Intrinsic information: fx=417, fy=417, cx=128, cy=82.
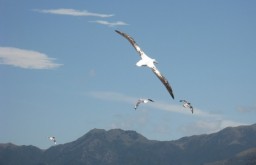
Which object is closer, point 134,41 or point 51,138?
point 134,41

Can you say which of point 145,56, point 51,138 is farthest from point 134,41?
point 51,138

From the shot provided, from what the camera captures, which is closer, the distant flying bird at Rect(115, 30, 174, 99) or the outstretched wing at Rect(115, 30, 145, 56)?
the distant flying bird at Rect(115, 30, 174, 99)

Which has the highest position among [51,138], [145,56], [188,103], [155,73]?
[188,103]

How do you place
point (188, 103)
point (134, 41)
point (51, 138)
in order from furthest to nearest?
point (51, 138)
point (188, 103)
point (134, 41)

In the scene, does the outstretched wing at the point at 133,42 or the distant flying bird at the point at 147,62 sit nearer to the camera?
the distant flying bird at the point at 147,62

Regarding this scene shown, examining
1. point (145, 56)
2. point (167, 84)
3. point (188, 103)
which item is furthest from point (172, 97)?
point (188, 103)

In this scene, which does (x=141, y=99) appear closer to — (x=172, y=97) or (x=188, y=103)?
(x=188, y=103)

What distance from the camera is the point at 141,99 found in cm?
10750

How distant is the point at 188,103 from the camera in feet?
334

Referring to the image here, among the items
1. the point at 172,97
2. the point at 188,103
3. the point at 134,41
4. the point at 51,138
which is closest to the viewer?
the point at 172,97

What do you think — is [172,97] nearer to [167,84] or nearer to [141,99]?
[167,84]

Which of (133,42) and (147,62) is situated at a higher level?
(133,42)

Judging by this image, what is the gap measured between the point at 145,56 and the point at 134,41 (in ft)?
7.66

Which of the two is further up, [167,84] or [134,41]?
[134,41]
